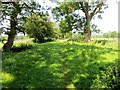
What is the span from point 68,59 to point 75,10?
2734 cm

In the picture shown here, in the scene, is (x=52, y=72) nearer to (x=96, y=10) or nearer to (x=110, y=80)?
(x=110, y=80)

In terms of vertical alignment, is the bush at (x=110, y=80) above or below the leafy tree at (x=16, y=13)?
below

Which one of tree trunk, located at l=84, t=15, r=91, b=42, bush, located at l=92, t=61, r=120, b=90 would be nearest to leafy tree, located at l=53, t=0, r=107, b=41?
tree trunk, located at l=84, t=15, r=91, b=42

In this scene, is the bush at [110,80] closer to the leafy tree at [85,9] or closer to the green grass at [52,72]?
the green grass at [52,72]

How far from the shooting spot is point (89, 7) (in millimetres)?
48750

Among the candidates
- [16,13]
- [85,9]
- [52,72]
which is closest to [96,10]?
[85,9]

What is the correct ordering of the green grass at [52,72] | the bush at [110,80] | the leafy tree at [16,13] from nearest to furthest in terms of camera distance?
the bush at [110,80]
the green grass at [52,72]
the leafy tree at [16,13]

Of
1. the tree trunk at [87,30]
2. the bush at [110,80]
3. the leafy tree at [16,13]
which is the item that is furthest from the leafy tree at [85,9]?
the bush at [110,80]

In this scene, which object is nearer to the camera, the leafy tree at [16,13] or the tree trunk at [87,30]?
the leafy tree at [16,13]

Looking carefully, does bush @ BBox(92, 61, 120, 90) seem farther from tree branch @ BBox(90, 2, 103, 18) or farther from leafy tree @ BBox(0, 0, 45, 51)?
tree branch @ BBox(90, 2, 103, 18)

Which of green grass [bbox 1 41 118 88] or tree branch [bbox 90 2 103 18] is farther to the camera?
tree branch [bbox 90 2 103 18]

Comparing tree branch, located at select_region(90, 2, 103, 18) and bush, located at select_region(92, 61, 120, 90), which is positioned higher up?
tree branch, located at select_region(90, 2, 103, 18)

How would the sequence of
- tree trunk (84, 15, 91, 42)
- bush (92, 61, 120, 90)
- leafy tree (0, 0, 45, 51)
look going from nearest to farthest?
bush (92, 61, 120, 90), leafy tree (0, 0, 45, 51), tree trunk (84, 15, 91, 42)

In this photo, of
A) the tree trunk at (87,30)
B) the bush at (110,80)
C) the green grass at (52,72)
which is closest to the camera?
the bush at (110,80)
